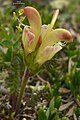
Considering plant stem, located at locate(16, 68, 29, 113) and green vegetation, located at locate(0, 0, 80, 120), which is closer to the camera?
plant stem, located at locate(16, 68, 29, 113)

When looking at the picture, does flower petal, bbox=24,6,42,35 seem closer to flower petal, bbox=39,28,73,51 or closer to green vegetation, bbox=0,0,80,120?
flower petal, bbox=39,28,73,51

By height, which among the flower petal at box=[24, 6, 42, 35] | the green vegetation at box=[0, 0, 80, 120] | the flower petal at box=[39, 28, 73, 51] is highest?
the flower petal at box=[24, 6, 42, 35]

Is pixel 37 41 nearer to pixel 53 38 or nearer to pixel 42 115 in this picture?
pixel 53 38

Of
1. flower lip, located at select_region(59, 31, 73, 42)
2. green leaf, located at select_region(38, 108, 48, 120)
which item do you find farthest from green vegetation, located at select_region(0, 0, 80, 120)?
flower lip, located at select_region(59, 31, 73, 42)

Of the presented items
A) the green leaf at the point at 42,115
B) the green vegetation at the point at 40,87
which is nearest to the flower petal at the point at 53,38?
the green vegetation at the point at 40,87

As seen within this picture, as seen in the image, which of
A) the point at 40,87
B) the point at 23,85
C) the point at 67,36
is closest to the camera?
the point at 67,36

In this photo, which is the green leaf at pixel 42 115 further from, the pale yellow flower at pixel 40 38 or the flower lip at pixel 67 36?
the flower lip at pixel 67 36

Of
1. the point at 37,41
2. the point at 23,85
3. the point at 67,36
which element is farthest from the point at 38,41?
the point at 23,85
